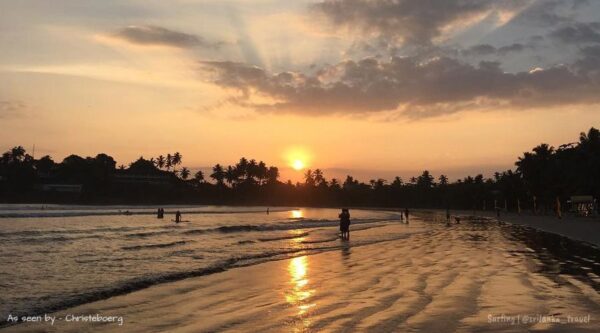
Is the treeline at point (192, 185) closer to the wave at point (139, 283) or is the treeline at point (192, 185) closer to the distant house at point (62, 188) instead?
the distant house at point (62, 188)

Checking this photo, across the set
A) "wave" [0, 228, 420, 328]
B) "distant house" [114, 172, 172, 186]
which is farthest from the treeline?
"wave" [0, 228, 420, 328]

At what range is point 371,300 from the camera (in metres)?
11.1

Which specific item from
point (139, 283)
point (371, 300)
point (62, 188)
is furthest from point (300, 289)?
point (62, 188)

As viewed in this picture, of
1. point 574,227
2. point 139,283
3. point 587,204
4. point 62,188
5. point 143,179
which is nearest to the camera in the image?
point 139,283

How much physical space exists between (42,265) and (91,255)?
3.83 meters

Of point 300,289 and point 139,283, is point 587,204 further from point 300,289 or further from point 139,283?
point 139,283

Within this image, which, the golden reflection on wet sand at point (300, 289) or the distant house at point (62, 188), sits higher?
the distant house at point (62, 188)

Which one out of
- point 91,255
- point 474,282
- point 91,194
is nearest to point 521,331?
point 474,282

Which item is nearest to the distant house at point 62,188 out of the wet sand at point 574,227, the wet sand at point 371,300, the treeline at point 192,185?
the treeline at point 192,185

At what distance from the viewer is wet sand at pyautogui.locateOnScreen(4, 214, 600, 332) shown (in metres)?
8.91

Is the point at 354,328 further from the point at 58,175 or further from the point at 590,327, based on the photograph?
the point at 58,175

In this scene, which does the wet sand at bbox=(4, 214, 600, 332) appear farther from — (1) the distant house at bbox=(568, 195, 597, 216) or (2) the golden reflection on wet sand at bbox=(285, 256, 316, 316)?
(1) the distant house at bbox=(568, 195, 597, 216)

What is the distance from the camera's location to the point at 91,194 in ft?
516

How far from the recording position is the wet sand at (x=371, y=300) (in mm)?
8914
